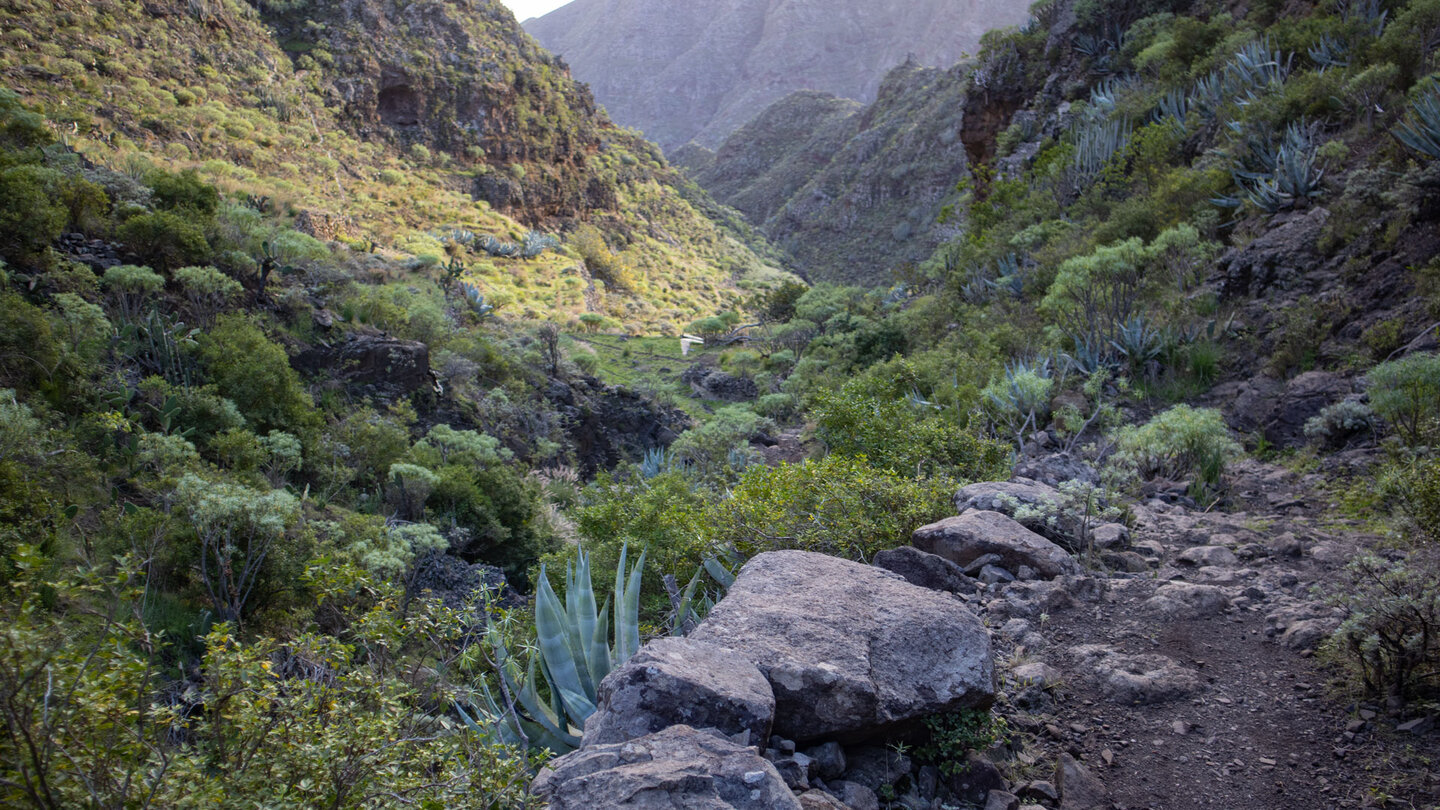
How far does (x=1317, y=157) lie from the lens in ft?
33.4

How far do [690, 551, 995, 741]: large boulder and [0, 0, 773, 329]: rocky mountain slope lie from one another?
2043 centimetres

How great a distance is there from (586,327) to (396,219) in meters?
9.84

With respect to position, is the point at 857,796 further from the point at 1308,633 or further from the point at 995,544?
the point at 1308,633

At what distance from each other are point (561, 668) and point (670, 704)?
1040 millimetres

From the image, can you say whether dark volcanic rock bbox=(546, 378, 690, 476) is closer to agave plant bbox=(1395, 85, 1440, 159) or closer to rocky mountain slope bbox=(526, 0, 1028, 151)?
agave plant bbox=(1395, 85, 1440, 159)

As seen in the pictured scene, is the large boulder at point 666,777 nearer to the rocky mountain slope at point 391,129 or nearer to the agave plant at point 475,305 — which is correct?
the rocky mountain slope at point 391,129

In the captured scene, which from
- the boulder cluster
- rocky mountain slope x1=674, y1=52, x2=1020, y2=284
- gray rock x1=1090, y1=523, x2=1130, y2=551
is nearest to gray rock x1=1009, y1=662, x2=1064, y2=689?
the boulder cluster

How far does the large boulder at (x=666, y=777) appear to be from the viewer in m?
1.91

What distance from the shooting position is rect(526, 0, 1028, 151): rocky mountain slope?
133375 mm

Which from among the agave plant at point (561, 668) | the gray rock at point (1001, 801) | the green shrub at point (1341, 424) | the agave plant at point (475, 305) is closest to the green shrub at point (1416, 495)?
the green shrub at point (1341, 424)

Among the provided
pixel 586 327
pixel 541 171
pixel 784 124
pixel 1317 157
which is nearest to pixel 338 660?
pixel 1317 157

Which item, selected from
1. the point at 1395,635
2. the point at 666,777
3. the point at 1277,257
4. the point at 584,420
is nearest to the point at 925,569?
the point at 1395,635

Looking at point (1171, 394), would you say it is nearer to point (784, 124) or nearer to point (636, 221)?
point (636, 221)

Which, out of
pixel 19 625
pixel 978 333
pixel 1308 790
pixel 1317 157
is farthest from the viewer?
pixel 978 333
